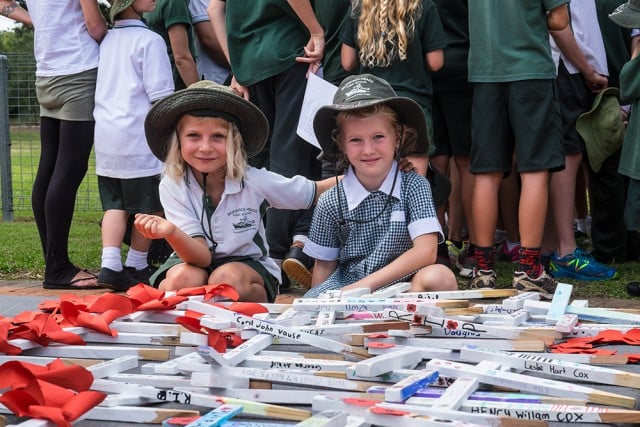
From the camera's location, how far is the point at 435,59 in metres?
5.53

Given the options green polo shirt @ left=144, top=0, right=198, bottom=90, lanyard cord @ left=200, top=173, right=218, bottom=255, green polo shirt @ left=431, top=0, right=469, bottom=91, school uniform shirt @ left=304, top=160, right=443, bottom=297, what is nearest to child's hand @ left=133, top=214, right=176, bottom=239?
lanyard cord @ left=200, top=173, right=218, bottom=255

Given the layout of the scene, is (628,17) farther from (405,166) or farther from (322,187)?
(322,187)

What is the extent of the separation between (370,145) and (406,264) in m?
0.54

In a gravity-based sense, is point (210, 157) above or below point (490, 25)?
below

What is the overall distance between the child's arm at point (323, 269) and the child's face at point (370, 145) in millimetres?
A: 415

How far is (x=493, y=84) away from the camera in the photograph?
5402mm

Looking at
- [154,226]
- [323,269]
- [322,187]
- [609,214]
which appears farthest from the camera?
[609,214]

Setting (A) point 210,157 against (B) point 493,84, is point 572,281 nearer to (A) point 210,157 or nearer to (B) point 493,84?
(B) point 493,84

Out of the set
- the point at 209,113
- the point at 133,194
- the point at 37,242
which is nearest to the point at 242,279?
the point at 209,113

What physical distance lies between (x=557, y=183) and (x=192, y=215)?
2561mm

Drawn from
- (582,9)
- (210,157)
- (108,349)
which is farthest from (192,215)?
(582,9)

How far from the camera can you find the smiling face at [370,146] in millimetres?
4457

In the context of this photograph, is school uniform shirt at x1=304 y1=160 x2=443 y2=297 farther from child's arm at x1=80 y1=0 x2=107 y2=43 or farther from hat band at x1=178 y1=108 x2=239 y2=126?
child's arm at x1=80 y1=0 x2=107 y2=43

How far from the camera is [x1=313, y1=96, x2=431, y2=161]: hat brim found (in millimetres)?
4484
